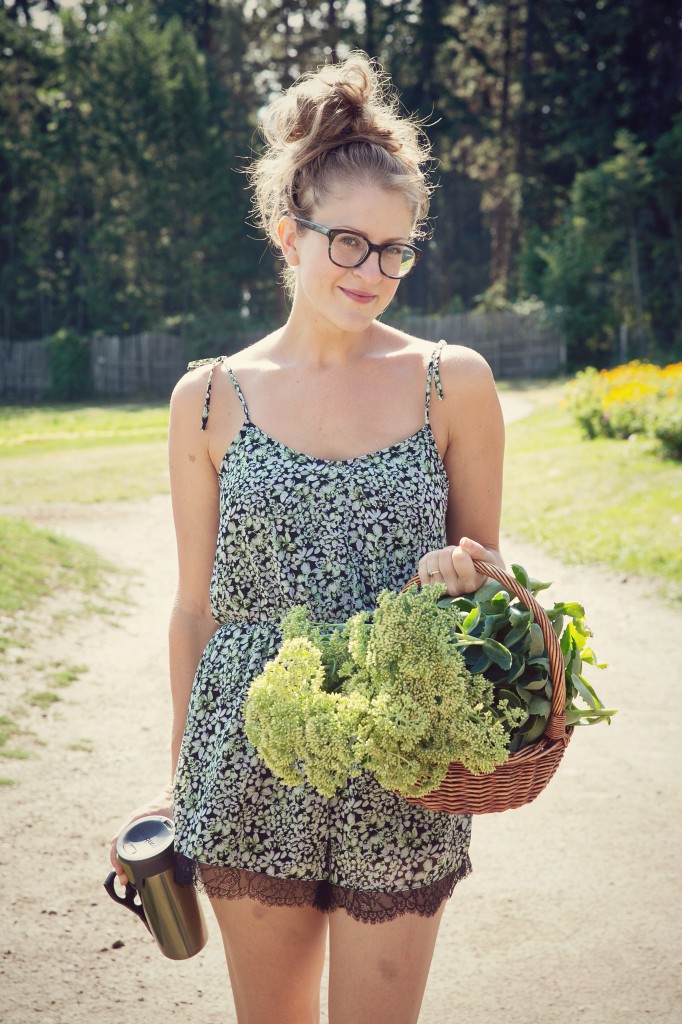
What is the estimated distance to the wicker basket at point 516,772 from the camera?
170 centimetres

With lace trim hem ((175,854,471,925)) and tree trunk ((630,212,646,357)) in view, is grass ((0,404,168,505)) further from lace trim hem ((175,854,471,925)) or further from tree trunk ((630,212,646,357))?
tree trunk ((630,212,646,357))

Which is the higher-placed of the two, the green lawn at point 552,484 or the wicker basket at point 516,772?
the wicker basket at point 516,772

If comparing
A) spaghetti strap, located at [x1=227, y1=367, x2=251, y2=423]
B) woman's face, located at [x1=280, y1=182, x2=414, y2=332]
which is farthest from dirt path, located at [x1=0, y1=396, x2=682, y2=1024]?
woman's face, located at [x1=280, y1=182, x2=414, y2=332]

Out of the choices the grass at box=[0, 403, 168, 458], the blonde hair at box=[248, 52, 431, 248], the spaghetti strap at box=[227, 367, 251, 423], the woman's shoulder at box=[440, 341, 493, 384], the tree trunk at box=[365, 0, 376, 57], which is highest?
the tree trunk at box=[365, 0, 376, 57]

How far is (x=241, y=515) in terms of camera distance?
83.0 inches

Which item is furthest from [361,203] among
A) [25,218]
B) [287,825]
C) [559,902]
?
[25,218]

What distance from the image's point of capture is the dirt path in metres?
3.19

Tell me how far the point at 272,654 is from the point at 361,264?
0.85 metres

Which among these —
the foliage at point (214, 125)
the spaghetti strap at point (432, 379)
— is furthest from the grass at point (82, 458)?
the foliage at point (214, 125)

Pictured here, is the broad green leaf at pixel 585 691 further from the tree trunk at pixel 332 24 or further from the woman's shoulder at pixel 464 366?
the tree trunk at pixel 332 24

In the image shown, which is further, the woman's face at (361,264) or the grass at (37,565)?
the grass at (37,565)

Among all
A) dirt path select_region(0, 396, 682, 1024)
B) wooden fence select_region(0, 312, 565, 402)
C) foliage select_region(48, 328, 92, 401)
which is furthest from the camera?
wooden fence select_region(0, 312, 565, 402)

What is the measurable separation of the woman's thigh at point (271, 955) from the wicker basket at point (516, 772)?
497 mm

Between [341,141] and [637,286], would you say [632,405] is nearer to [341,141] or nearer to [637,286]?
[341,141]
